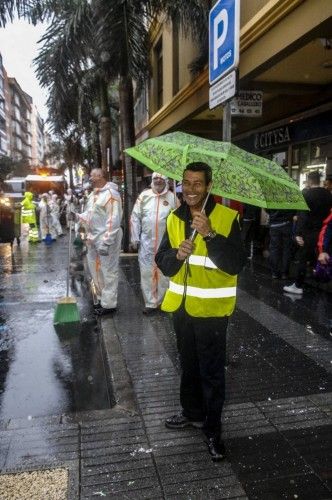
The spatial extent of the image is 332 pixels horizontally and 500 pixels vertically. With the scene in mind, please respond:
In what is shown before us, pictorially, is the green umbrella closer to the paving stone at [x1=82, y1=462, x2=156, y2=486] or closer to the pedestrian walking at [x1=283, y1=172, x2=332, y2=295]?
the paving stone at [x1=82, y1=462, x2=156, y2=486]

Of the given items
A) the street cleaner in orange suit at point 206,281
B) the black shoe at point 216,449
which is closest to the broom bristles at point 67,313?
the street cleaner in orange suit at point 206,281

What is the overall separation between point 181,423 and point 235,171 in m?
1.81

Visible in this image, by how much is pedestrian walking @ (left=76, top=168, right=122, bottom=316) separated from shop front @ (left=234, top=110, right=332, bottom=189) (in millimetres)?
5249

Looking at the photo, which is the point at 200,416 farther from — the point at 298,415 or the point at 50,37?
the point at 50,37

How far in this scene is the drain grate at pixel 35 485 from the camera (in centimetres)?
262

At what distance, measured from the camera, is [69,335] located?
5.87 meters

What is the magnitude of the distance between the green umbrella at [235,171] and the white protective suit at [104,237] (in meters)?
3.12

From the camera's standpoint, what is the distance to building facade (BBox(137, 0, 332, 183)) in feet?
19.4

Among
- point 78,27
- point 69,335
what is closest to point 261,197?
point 69,335

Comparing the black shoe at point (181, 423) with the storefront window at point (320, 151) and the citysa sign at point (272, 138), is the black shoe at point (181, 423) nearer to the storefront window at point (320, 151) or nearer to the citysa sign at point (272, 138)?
the storefront window at point (320, 151)

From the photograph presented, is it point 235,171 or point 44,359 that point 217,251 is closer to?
point 235,171

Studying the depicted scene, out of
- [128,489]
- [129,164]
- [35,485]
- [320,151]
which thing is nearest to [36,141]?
[129,164]

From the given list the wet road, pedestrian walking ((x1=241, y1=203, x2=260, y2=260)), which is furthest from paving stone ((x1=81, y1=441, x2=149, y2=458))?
pedestrian walking ((x1=241, y1=203, x2=260, y2=260))

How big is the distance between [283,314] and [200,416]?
10.8 feet
